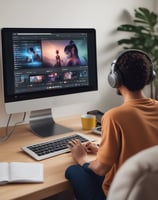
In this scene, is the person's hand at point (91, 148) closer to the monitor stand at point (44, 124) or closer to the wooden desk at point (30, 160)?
the wooden desk at point (30, 160)

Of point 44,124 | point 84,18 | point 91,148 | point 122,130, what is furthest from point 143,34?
point 122,130

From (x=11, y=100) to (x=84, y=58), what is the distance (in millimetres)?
520

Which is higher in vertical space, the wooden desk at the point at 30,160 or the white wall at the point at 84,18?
the white wall at the point at 84,18

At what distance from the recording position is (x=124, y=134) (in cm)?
119

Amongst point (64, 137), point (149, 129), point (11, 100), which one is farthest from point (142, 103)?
point (11, 100)

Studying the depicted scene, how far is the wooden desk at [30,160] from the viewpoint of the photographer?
1155 millimetres

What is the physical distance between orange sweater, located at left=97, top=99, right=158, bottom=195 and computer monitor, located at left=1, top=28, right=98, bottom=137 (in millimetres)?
626

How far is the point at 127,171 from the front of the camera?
0.68 metres

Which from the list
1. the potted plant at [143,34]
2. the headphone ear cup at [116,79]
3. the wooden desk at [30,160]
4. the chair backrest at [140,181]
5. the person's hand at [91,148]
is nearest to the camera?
the chair backrest at [140,181]


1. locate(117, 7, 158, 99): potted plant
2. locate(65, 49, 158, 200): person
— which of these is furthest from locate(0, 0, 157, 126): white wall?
locate(65, 49, 158, 200): person

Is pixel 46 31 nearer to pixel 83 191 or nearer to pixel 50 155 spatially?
pixel 50 155

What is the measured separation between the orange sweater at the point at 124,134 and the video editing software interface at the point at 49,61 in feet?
2.14

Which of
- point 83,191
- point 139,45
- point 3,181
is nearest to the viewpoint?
point 3,181

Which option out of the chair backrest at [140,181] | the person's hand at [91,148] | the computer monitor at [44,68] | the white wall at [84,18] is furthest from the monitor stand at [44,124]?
the chair backrest at [140,181]
